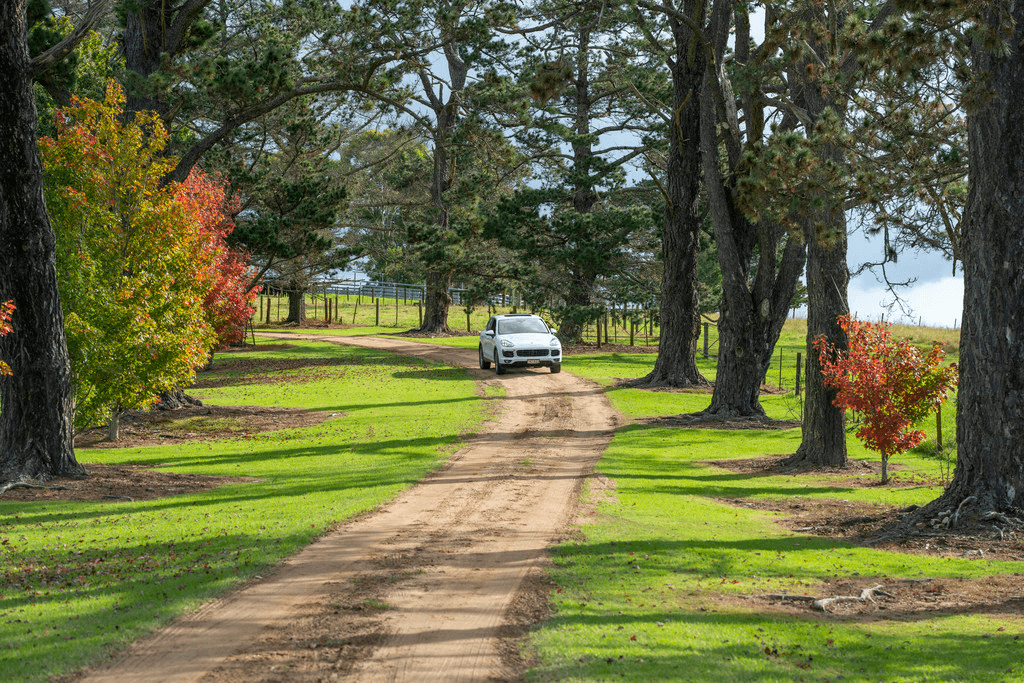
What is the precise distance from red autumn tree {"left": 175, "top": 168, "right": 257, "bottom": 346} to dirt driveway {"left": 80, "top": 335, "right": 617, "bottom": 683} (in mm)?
13183

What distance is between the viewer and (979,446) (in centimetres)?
1012

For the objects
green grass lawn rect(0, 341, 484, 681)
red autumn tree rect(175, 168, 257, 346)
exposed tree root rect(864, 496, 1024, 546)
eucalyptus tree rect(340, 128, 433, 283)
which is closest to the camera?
green grass lawn rect(0, 341, 484, 681)

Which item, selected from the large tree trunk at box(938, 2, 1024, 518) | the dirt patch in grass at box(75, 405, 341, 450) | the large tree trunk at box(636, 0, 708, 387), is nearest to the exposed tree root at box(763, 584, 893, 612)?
the large tree trunk at box(938, 2, 1024, 518)

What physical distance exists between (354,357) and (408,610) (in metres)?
26.8

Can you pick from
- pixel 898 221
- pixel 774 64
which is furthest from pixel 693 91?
pixel 898 221

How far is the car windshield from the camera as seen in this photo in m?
28.8

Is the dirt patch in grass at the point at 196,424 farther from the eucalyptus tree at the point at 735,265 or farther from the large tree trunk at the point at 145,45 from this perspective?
the eucalyptus tree at the point at 735,265

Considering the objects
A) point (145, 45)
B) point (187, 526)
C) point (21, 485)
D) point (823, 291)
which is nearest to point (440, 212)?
point (145, 45)

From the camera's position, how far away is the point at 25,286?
42.4 ft

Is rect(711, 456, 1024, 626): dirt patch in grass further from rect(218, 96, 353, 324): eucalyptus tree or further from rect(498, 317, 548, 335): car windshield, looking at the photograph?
rect(218, 96, 353, 324): eucalyptus tree

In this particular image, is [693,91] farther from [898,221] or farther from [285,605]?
[285,605]

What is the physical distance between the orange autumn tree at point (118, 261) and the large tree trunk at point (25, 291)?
212 centimetres

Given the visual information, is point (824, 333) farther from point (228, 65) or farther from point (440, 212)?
point (440, 212)

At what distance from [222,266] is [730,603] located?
21.6m
